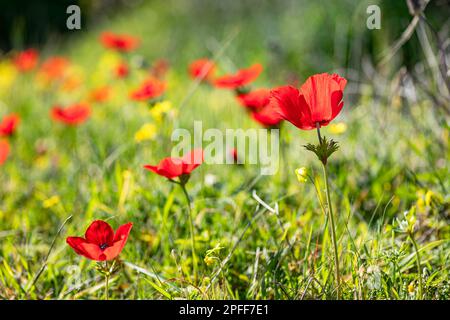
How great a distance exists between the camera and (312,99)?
906 millimetres

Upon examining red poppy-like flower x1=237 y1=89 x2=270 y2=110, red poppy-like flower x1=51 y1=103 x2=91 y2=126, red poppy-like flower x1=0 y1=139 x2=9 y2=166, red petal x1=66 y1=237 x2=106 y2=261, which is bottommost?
red petal x1=66 y1=237 x2=106 y2=261

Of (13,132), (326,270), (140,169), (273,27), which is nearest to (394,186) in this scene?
(326,270)

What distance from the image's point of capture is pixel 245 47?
12.1 ft

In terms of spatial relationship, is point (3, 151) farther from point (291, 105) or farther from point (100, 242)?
point (291, 105)

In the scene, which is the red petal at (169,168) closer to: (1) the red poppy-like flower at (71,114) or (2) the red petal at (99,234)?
(2) the red petal at (99,234)

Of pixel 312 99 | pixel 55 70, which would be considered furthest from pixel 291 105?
pixel 55 70

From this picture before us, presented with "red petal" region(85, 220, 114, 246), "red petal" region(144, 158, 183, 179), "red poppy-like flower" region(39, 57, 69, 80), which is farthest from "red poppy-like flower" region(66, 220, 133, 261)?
"red poppy-like flower" region(39, 57, 69, 80)

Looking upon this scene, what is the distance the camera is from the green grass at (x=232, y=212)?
111 centimetres

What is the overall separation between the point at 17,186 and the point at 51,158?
0.19 metres

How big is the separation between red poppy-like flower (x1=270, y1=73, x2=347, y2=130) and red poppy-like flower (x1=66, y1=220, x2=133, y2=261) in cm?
32

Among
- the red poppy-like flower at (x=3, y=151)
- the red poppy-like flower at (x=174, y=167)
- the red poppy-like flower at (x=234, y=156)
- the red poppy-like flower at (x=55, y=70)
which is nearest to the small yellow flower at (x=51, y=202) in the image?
the red poppy-like flower at (x=3, y=151)

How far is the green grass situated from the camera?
3.65 feet

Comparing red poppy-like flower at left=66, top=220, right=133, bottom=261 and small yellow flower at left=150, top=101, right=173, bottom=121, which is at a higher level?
small yellow flower at left=150, top=101, right=173, bottom=121

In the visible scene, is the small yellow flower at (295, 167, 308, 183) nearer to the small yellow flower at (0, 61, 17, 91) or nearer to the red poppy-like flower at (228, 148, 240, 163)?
the red poppy-like flower at (228, 148, 240, 163)
